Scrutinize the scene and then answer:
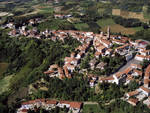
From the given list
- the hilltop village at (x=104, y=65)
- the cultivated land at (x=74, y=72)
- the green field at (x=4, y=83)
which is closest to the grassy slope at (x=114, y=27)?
the cultivated land at (x=74, y=72)

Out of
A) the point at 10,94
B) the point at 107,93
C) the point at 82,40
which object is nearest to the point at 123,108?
the point at 107,93

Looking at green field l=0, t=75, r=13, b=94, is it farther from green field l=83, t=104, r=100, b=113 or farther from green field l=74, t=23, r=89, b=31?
green field l=74, t=23, r=89, b=31

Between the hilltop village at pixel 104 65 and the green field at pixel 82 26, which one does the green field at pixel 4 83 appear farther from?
the green field at pixel 82 26

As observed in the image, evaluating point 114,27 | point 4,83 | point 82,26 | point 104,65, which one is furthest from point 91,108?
point 114,27

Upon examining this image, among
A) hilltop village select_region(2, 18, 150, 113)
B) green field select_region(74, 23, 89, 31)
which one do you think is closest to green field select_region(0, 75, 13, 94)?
hilltop village select_region(2, 18, 150, 113)

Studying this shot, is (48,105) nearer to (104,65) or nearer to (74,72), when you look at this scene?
(74,72)

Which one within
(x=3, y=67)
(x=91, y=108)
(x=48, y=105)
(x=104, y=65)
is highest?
(x=104, y=65)

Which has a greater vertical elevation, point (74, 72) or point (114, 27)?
point (114, 27)

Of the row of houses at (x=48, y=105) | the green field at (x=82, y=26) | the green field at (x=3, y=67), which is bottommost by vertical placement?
the green field at (x=3, y=67)
